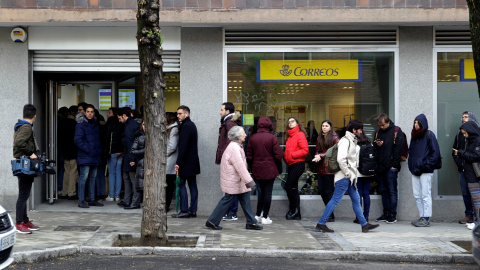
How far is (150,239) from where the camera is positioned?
311 inches

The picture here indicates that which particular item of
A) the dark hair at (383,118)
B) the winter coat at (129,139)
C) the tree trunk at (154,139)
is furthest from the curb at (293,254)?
the winter coat at (129,139)

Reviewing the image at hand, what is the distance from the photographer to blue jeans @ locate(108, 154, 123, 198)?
40.1 feet

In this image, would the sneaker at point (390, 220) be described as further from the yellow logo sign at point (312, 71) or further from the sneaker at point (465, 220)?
the yellow logo sign at point (312, 71)

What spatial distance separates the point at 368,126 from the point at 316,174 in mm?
1445

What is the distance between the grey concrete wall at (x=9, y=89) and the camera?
11055mm

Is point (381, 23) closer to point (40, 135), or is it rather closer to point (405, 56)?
point (405, 56)

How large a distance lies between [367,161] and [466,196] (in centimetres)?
197

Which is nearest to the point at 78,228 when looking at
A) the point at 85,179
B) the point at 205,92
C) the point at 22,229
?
the point at 22,229

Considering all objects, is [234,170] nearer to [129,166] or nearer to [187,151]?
[187,151]

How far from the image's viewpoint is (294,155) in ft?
33.8

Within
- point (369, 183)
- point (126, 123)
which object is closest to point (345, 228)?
point (369, 183)

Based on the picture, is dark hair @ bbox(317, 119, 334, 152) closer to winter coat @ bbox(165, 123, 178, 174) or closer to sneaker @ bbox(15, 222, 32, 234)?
winter coat @ bbox(165, 123, 178, 174)

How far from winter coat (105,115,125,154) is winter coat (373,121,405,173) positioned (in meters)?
5.35

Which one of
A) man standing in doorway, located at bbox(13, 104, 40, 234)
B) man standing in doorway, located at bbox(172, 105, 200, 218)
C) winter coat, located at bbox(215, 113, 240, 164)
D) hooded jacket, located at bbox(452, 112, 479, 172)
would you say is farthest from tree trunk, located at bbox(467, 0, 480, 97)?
man standing in doorway, located at bbox(13, 104, 40, 234)
